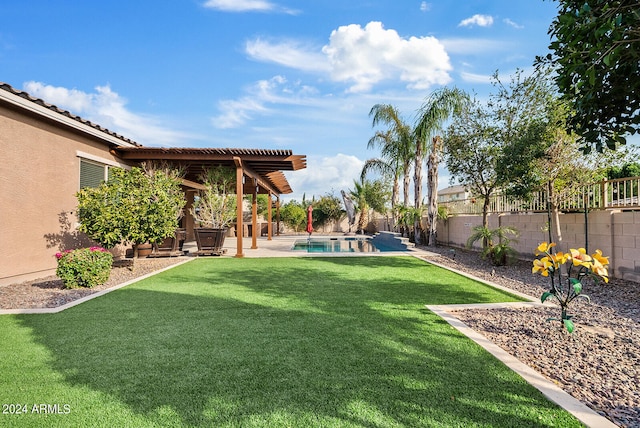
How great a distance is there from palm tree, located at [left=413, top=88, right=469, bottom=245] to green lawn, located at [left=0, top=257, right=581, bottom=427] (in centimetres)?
1020

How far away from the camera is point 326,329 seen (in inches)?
168

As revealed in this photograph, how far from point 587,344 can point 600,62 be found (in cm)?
304

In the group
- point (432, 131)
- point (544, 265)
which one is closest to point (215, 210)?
point (432, 131)

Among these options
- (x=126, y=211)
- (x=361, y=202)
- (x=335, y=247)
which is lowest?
(x=335, y=247)

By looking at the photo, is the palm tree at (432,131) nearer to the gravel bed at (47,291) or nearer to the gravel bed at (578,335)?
the gravel bed at (578,335)

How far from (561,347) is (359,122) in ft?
64.3

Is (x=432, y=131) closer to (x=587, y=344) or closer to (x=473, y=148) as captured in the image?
(x=473, y=148)

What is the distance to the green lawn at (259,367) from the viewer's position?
2.44 m

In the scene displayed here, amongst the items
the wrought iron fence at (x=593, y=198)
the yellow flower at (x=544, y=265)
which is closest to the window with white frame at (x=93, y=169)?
the yellow flower at (x=544, y=265)

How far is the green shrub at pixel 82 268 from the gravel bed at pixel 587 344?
7.02 m

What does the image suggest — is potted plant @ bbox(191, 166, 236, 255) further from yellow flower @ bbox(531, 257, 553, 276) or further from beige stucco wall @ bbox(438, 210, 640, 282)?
yellow flower @ bbox(531, 257, 553, 276)

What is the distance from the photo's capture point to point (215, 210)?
41.9 feet

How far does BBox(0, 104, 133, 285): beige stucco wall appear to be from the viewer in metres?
7.15

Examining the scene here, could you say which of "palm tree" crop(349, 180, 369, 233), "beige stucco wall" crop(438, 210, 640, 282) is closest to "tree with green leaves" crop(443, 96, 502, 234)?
"beige stucco wall" crop(438, 210, 640, 282)
